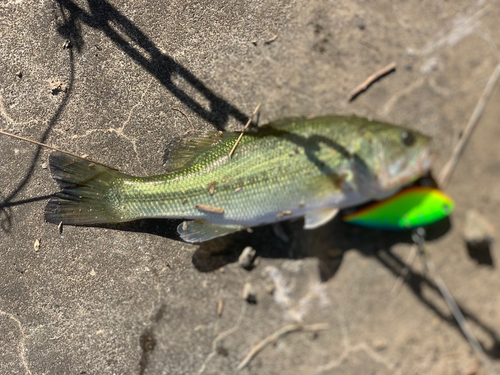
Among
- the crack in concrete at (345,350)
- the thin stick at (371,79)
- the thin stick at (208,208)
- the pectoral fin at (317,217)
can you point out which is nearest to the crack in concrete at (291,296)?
the crack in concrete at (345,350)

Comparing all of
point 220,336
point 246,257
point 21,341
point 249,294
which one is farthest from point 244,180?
point 21,341

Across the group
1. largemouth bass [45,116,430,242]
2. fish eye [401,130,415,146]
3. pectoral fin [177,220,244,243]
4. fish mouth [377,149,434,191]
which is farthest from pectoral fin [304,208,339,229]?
fish eye [401,130,415,146]

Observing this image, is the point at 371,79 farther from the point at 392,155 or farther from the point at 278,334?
the point at 278,334

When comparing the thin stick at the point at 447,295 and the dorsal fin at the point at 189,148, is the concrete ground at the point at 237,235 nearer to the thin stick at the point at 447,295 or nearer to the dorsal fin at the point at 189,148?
the thin stick at the point at 447,295

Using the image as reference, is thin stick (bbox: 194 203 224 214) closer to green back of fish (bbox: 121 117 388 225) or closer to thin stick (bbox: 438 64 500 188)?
green back of fish (bbox: 121 117 388 225)

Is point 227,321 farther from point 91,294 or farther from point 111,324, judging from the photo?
point 91,294

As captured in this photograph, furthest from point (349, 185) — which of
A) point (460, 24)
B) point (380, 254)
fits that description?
point (460, 24)
